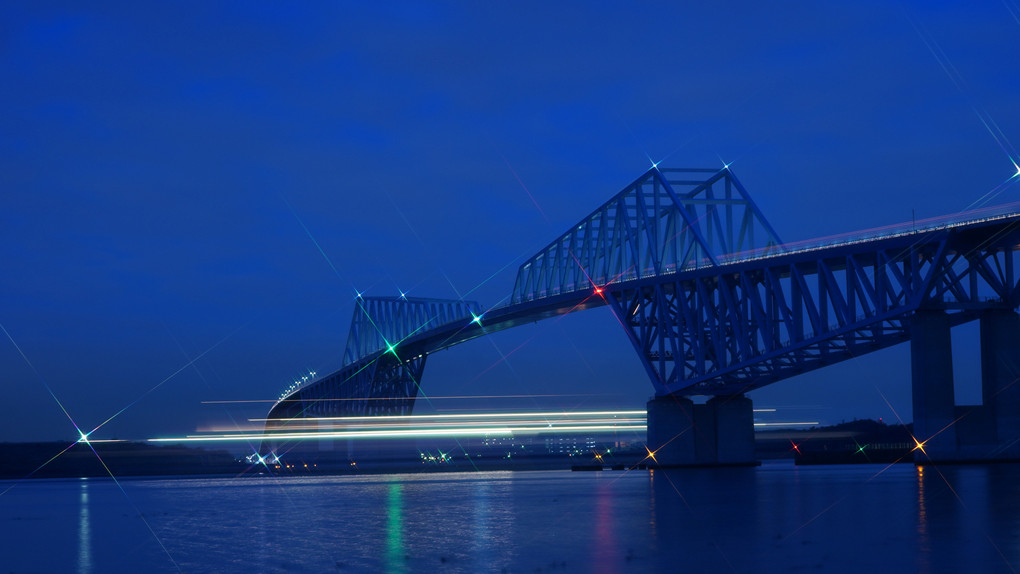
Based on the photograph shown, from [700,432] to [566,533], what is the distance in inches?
2507

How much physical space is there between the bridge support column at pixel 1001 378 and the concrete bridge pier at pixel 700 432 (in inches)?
1070

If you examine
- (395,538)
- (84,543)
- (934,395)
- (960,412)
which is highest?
(934,395)

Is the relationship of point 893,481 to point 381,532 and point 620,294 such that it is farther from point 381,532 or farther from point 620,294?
point 620,294

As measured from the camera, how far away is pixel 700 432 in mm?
92000

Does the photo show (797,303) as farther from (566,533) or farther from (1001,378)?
(566,533)

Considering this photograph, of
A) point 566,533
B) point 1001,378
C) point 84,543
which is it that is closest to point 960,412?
point 1001,378

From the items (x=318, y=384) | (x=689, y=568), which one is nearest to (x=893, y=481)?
(x=689, y=568)

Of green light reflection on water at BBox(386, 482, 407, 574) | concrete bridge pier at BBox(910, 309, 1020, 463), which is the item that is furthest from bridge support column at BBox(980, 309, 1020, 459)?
green light reflection on water at BBox(386, 482, 407, 574)

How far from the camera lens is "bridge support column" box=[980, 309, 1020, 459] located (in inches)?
2552

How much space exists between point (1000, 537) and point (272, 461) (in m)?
142

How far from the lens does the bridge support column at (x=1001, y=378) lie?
2552 inches

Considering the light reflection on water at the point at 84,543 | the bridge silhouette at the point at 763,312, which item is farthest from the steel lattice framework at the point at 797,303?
the light reflection on water at the point at 84,543

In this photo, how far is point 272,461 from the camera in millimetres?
157125

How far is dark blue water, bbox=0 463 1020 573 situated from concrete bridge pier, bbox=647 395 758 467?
126 ft
